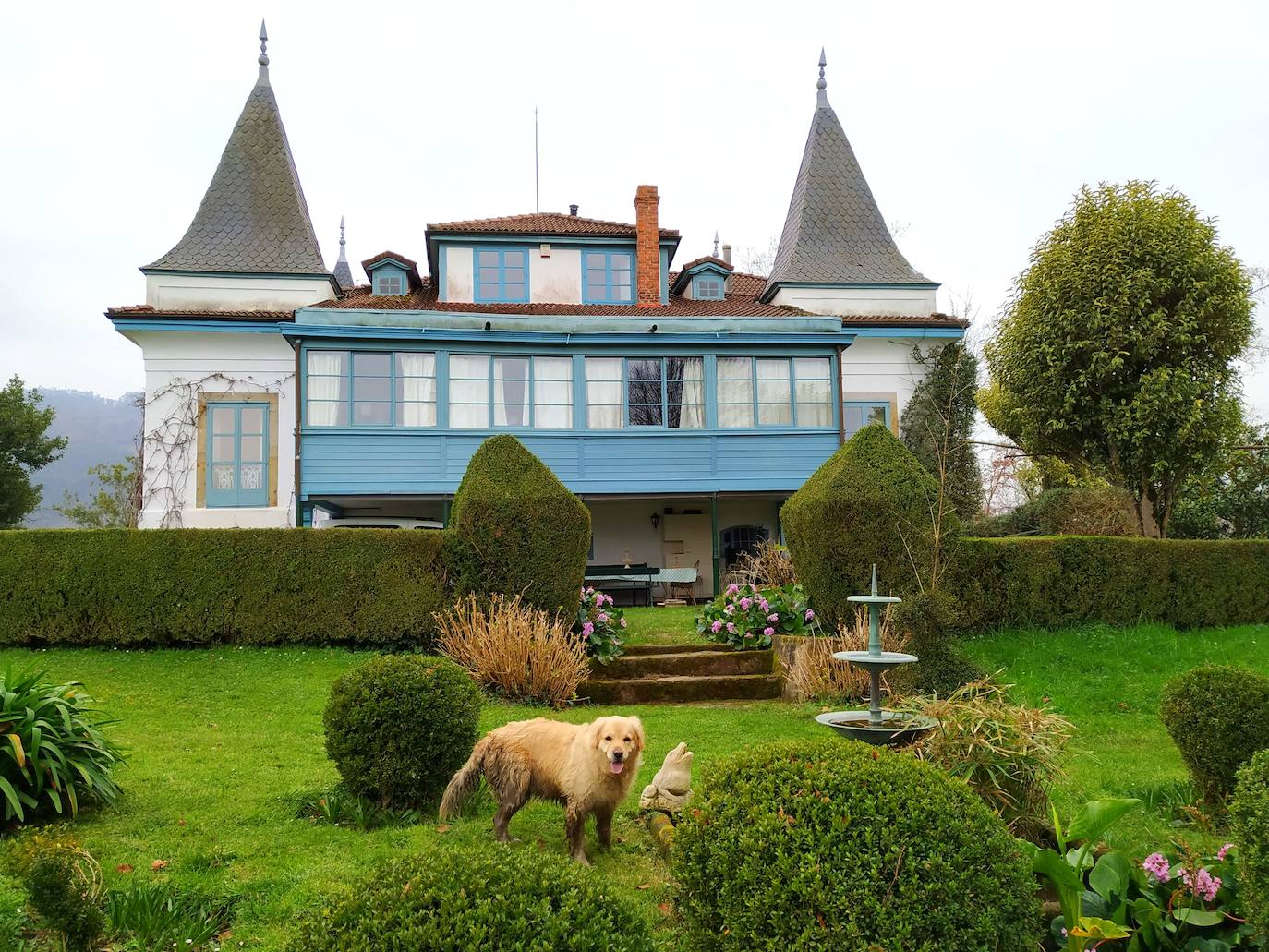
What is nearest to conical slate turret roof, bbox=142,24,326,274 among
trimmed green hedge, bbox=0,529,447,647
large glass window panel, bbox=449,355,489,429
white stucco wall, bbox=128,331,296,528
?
white stucco wall, bbox=128,331,296,528

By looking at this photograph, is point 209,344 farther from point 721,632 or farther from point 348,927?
point 348,927

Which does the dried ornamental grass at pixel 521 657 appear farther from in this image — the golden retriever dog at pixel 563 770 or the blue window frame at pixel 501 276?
the blue window frame at pixel 501 276

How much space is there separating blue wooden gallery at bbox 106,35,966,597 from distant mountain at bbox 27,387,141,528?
291 feet

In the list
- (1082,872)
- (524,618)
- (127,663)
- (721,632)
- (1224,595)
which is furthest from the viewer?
(1224,595)

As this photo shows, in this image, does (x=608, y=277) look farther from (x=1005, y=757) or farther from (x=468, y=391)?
(x=1005, y=757)

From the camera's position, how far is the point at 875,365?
23203 millimetres

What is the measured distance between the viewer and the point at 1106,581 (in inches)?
531

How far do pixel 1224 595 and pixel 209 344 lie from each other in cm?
2047

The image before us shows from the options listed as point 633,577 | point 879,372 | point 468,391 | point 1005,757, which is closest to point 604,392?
point 468,391

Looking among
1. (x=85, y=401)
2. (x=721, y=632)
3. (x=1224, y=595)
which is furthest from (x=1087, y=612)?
(x=85, y=401)

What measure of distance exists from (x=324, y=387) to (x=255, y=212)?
6817mm

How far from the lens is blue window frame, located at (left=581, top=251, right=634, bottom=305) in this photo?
22.8 metres

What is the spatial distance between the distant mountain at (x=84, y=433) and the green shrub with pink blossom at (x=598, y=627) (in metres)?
101

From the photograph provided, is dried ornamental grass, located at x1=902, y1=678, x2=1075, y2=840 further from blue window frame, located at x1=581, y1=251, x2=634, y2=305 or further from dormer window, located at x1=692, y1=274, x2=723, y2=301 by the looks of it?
dormer window, located at x1=692, y1=274, x2=723, y2=301
